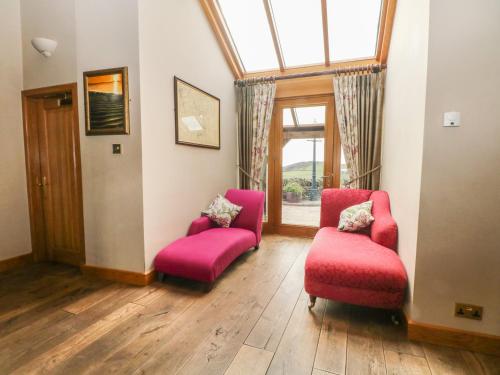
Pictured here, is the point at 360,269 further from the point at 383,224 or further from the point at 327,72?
the point at 327,72

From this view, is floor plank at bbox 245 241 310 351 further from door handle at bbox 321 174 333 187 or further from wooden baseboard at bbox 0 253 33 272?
wooden baseboard at bbox 0 253 33 272

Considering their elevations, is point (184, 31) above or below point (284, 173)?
above

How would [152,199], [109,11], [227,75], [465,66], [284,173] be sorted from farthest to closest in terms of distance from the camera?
[284,173] < [227,75] < [152,199] < [109,11] < [465,66]

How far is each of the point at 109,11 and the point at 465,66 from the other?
287cm

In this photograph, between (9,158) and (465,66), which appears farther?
(9,158)

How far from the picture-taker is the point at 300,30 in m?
3.44

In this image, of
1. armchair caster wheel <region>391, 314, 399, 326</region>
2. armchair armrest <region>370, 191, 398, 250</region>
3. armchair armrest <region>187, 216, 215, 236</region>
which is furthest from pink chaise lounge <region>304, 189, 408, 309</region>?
armchair armrest <region>187, 216, 215, 236</region>

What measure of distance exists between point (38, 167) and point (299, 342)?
3363mm

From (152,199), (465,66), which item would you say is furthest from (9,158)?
(465,66)

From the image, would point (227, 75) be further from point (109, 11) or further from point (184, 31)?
point (109, 11)

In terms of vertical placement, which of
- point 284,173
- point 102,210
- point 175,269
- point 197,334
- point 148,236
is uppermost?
point 284,173

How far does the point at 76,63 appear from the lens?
251 cm

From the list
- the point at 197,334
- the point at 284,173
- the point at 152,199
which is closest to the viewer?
the point at 197,334

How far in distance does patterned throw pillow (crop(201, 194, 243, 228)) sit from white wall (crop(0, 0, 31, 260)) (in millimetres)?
2120
